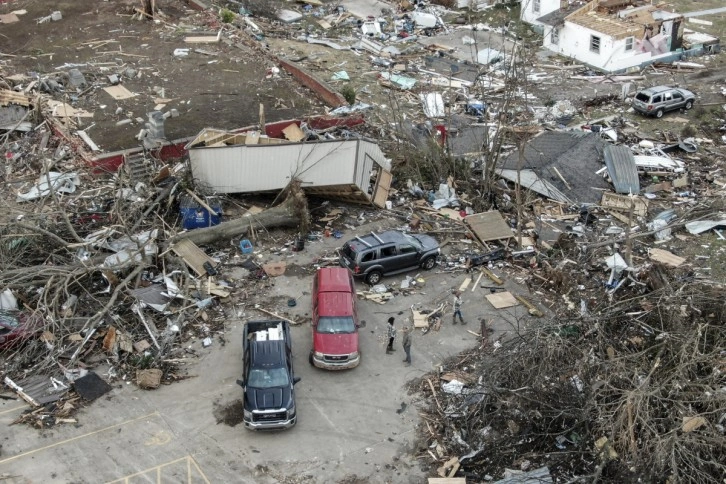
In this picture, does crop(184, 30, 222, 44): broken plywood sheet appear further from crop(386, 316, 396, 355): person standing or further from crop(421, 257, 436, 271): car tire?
crop(386, 316, 396, 355): person standing

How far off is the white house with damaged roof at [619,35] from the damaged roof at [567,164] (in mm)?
9375

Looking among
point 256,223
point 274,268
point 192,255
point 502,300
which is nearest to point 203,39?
point 256,223

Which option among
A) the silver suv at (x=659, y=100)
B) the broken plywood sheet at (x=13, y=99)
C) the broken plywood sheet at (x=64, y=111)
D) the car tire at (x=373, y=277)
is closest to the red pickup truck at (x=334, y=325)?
the car tire at (x=373, y=277)

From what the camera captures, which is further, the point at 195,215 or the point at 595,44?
the point at 595,44

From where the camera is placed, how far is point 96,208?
2020 centimetres

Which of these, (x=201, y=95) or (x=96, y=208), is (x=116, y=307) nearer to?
(x=96, y=208)

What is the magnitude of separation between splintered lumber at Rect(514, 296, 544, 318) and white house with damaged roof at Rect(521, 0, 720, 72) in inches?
689

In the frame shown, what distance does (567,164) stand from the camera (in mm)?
23250

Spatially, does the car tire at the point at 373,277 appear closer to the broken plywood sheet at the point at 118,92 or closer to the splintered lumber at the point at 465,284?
the splintered lumber at the point at 465,284

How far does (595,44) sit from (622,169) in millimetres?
11517

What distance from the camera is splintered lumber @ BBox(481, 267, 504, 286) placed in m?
18.9

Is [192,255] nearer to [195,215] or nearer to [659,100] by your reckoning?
[195,215]

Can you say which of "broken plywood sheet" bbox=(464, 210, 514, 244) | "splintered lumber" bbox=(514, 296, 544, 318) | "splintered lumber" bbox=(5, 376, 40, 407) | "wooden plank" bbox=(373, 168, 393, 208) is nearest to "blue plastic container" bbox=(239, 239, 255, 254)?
"wooden plank" bbox=(373, 168, 393, 208)

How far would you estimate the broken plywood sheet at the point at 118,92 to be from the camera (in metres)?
26.3
